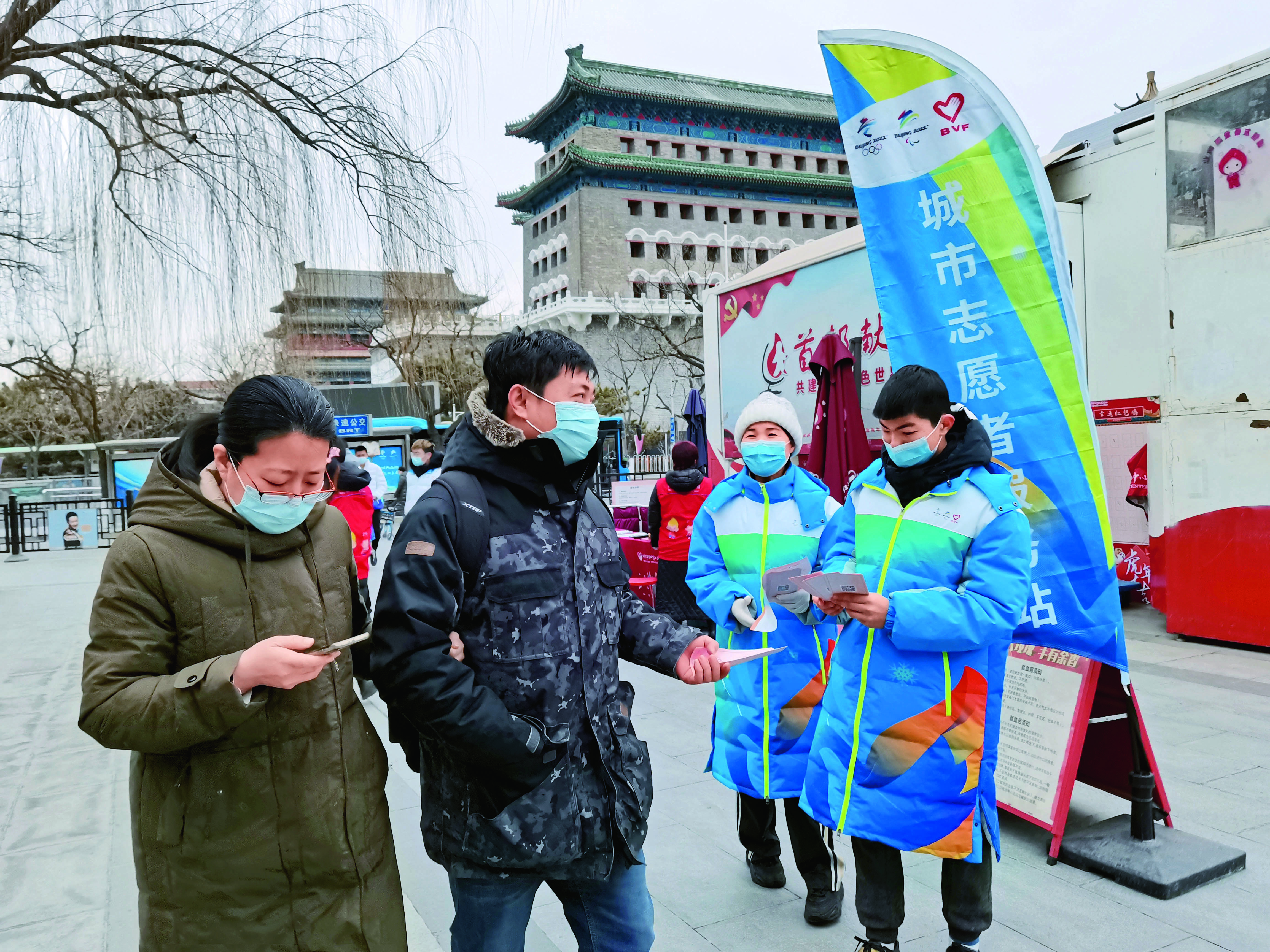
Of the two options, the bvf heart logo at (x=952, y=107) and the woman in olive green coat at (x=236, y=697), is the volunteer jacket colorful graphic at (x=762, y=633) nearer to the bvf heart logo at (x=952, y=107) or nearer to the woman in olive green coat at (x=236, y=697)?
the bvf heart logo at (x=952, y=107)

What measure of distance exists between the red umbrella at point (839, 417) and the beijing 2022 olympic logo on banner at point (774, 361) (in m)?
2.52

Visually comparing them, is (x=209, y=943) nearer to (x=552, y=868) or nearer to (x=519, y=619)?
(x=552, y=868)

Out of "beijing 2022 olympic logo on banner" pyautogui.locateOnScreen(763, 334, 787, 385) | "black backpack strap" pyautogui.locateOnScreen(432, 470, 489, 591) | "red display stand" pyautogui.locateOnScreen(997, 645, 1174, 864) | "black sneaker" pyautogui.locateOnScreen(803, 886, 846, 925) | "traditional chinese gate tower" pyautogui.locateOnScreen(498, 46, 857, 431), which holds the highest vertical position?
"traditional chinese gate tower" pyautogui.locateOnScreen(498, 46, 857, 431)

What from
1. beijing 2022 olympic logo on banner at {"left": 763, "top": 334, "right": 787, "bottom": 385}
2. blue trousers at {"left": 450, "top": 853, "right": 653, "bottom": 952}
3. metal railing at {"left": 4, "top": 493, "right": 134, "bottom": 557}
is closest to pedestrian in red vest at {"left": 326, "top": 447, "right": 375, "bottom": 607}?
beijing 2022 olympic logo on banner at {"left": 763, "top": 334, "right": 787, "bottom": 385}

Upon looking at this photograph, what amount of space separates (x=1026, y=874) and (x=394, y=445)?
19.7 metres

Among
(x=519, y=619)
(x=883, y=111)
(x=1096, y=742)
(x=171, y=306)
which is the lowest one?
(x=1096, y=742)

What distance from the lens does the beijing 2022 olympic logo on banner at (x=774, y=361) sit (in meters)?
7.53

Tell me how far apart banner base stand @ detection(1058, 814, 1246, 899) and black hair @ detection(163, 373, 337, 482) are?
3018 millimetres

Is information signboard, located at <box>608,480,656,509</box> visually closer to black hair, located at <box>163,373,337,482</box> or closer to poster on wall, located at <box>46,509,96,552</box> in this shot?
black hair, located at <box>163,373,337,482</box>

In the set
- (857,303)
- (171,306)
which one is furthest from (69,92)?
(857,303)

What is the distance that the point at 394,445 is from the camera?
21172 millimetres

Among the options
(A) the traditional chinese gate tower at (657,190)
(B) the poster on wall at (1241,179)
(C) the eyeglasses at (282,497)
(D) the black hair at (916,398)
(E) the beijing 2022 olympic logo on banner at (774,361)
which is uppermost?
(A) the traditional chinese gate tower at (657,190)

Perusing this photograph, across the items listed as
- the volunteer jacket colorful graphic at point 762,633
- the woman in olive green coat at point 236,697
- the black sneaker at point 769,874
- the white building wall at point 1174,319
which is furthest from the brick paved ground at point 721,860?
the white building wall at point 1174,319

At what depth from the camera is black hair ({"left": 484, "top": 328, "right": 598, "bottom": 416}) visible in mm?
1829
